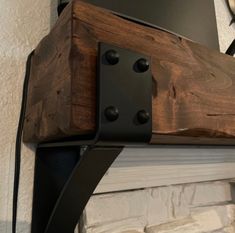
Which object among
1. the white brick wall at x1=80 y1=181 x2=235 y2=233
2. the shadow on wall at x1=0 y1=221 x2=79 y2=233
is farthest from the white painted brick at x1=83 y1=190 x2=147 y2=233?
the shadow on wall at x1=0 y1=221 x2=79 y2=233

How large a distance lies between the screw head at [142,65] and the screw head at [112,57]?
0.03 m

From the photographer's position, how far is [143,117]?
1.18 feet

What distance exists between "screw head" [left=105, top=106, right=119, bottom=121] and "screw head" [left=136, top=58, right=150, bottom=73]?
0.23ft

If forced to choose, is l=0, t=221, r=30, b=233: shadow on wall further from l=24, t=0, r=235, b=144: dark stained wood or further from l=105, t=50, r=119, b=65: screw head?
l=105, t=50, r=119, b=65: screw head

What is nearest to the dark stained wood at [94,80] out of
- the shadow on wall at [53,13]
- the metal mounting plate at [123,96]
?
the metal mounting plate at [123,96]

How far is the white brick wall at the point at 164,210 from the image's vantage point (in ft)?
2.02

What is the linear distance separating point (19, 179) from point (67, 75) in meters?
0.28

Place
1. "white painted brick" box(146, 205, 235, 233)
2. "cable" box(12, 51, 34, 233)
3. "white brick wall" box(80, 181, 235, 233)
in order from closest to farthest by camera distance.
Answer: "cable" box(12, 51, 34, 233), "white brick wall" box(80, 181, 235, 233), "white painted brick" box(146, 205, 235, 233)

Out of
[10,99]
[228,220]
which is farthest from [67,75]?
[228,220]

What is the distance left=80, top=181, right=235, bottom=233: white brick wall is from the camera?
2.02 feet

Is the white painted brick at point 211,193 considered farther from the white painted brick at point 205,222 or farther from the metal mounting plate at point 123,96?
the metal mounting plate at point 123,96

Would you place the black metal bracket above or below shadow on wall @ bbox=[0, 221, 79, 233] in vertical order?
above

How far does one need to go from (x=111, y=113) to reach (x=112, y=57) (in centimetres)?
7

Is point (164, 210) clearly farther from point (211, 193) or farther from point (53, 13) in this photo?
point (53, 13)
